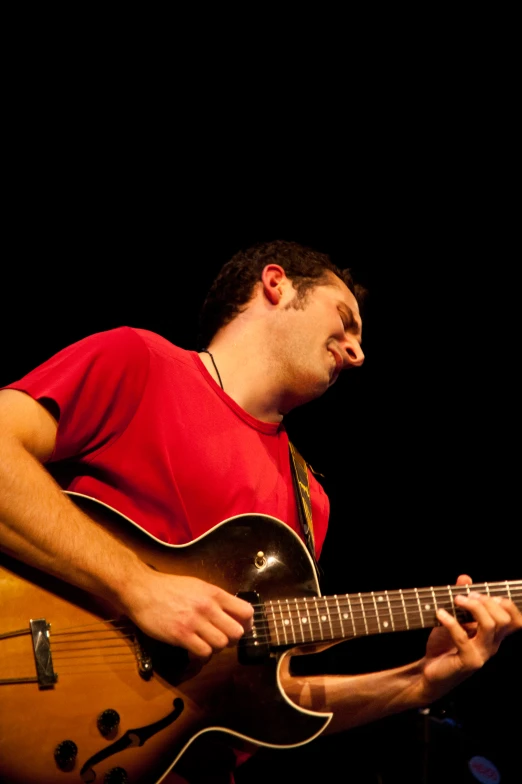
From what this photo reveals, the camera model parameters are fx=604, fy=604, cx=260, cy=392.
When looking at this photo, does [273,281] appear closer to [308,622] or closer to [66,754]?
[308,622]

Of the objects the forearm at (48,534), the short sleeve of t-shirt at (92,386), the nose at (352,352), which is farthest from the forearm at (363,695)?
the nose at (352,352)

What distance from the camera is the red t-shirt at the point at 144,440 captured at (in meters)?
1.91

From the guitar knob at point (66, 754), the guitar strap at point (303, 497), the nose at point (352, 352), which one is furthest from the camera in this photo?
the nose at point (352, 352)


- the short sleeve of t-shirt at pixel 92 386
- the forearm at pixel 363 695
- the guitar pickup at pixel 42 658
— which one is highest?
the short sleeve of t-shirt at pixel 92 386

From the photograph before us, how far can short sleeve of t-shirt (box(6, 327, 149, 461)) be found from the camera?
1.83m

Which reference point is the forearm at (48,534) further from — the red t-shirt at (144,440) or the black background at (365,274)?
the black background at (365,274)

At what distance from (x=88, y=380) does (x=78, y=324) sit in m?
1.76

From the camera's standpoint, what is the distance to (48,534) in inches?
63.7

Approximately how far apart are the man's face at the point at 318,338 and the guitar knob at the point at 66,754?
156 cm

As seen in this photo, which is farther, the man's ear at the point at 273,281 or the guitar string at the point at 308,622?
the man's ear at the point at 273,281

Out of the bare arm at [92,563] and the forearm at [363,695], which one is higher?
the bare arm at [92,563]

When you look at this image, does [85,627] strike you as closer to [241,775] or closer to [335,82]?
[241,775]

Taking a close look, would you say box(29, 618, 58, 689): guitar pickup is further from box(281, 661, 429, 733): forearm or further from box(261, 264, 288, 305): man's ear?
box(261, 264, 288, 305): man's ear

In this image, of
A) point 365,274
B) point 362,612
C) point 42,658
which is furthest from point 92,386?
point 365,274
